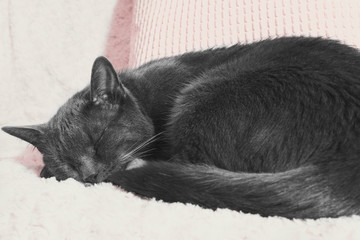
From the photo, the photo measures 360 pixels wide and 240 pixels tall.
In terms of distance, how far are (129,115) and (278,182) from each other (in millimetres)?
611

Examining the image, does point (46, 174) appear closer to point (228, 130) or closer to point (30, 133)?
point (30, 133)

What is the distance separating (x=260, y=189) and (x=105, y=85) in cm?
65

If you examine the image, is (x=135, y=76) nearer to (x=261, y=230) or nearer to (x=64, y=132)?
(x=64, y=132)

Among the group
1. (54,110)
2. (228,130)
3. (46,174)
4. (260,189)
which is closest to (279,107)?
(228,130)

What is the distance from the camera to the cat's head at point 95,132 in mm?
1331

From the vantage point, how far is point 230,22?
194 cm

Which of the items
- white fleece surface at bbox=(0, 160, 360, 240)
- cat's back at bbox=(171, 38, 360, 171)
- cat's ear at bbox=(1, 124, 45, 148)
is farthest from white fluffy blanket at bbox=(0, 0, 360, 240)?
cat's back at bbox=(171, 38, 360, 171)

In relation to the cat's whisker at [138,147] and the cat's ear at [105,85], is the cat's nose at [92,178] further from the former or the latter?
the cat's ear at [105,85]

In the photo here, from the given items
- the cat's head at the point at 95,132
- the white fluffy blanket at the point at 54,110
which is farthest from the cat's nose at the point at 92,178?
the white fluffy blanket at the point at 54,110

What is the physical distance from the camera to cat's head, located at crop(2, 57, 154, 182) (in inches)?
52.4

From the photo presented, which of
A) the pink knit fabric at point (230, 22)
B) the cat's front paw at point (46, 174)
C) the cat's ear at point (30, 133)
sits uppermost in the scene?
the pink knit fabric at point (230, 22)

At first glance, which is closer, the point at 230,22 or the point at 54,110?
the point at 230,22

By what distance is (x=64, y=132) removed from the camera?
138 centimetres

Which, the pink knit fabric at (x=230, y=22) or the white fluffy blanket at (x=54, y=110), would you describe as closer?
the white fluffy blanket at (x=54, y=110)
